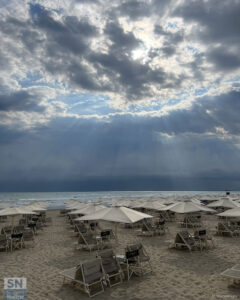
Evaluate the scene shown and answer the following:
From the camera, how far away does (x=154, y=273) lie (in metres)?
7.02

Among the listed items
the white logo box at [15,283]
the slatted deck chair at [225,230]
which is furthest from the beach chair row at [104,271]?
the slatted deck chair at [225,230]

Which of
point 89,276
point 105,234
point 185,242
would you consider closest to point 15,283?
point 89,276

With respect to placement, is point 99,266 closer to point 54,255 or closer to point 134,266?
point 134,266

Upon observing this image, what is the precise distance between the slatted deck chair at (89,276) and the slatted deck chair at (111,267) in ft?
0.82

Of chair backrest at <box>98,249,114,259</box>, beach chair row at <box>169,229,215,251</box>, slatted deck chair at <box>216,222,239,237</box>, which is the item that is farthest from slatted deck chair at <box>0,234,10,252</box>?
slatted deck chair at <box>216,222,239,237</box>

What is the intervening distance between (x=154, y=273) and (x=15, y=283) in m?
3.62

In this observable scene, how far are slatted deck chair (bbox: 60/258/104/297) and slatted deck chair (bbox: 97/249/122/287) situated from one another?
0.25 m

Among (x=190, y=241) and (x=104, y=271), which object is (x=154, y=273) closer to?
(x=104, y=271)

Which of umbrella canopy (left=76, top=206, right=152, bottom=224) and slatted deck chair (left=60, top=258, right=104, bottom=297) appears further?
umbrella canopy (left=76, top=206, right=152, bottom=224)

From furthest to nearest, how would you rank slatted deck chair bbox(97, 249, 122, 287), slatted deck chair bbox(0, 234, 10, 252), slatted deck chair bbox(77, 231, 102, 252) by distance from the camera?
slatted deck chair bbox(0, 234, 10, 252), slatted deck chair bbox(77, 231, 102, 252), slatted deck chair bbox(97, 249, 122, 287)

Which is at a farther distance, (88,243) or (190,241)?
(88,243)

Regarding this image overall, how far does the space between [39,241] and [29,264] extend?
13.5 ft

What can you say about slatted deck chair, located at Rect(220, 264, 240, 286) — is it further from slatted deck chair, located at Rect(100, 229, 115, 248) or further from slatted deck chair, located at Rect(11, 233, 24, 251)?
slatted deck chair, located at Rect(11, 233, 24, 251)

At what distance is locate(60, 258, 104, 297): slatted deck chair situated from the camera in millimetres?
5758
